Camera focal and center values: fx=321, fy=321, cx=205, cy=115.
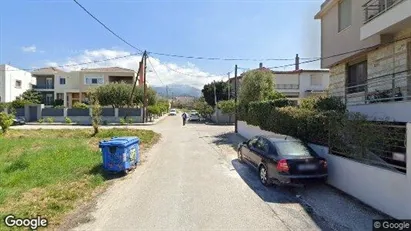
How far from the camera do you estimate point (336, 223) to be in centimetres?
622

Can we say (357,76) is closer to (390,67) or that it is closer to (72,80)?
(390,67)

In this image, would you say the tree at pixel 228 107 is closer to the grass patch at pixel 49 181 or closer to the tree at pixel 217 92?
the tree at pixel 217 92

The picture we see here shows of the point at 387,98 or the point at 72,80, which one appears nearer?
the point at 387,98

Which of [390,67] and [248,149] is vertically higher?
[390,67]

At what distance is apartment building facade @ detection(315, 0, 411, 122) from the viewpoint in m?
9.85

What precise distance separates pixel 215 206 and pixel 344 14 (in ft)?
36.6

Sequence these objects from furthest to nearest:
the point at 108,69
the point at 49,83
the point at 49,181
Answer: the point at 49,83 < the point at 108,69 < the point at 49,181

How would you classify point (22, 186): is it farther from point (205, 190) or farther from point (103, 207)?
point (205, 190)

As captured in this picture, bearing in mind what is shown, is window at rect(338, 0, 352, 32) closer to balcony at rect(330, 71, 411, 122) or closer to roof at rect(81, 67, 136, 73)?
balcony at rect(330, 71, 411, 122)

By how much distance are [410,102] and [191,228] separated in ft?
21.0

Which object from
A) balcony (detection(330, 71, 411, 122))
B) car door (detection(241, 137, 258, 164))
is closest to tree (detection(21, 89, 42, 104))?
car door (detection(241, 137, 258, 164))

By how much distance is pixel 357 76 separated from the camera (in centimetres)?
1403

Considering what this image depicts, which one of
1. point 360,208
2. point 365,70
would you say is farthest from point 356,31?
point 360,208

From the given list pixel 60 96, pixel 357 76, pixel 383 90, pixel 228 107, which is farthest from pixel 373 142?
pixel 60 96
